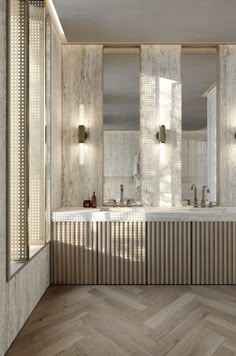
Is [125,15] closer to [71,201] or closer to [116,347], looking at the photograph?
[71,201]

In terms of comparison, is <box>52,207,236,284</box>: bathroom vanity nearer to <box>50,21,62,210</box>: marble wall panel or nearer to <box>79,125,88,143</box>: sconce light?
<box>50,21,62,210</box>: marble wall panel

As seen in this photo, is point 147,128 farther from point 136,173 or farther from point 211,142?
point 211,142

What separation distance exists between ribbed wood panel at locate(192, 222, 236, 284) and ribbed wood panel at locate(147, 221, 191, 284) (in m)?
0.09

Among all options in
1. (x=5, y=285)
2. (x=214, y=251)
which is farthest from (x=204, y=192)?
(x=5, y=285)

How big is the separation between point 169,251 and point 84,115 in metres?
1.97

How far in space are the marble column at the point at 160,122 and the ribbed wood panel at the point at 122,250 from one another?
2.02 ft

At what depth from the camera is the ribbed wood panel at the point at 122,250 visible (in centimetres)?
312

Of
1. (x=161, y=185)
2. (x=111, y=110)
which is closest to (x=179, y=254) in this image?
(x=161, y=185)

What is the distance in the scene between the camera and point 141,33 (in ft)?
10.4

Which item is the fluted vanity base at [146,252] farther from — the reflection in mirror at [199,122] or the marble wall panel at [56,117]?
the reflection in mirror at [199,122]

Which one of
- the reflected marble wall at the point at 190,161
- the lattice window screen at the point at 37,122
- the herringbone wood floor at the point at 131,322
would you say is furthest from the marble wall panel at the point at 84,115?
the herringbone wood floor at the point at 131,322

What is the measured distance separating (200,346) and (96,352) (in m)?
0.73

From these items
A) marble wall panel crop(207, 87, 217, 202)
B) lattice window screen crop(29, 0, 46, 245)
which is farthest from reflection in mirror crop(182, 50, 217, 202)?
lattice window screen crop(29, 0, 46, 245)

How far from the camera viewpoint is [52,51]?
3.10 m
